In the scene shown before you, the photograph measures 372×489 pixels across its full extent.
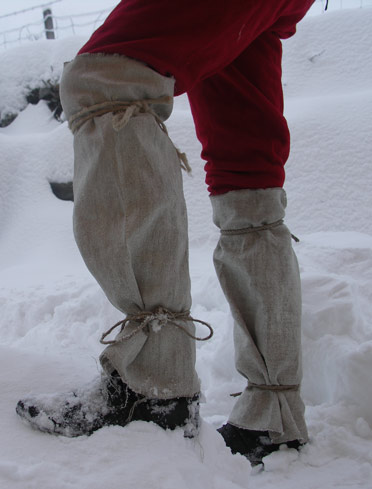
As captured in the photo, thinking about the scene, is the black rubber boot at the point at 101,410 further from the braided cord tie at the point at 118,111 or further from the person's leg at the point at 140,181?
the braided cord tie at the point at 118,111

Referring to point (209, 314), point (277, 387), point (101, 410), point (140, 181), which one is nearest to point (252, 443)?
point (277, 387)

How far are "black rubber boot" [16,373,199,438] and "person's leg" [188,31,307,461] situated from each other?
0.78 ft

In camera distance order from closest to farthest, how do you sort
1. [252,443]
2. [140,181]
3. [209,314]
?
1. [140,181]
2. [252,443]
3. [209,314]

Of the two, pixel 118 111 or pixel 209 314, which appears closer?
pixel 118 111

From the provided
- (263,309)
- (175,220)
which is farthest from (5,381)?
(263,309)

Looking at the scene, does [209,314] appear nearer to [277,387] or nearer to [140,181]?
[277,387]

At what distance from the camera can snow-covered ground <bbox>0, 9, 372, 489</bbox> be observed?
0.52 metres

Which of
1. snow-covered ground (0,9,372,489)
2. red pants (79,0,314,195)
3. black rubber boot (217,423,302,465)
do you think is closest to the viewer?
snow-covered ground (0,9,372,489)

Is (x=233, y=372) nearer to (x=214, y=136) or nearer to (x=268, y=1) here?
(x=214, y=136)

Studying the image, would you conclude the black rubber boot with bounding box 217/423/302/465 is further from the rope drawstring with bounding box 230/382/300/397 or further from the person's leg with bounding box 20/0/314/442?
the person's leg with bounding box 20/0/314/442

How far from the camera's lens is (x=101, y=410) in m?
0.58

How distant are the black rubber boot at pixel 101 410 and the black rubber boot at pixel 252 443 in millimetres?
220

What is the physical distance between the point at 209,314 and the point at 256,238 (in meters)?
0.81

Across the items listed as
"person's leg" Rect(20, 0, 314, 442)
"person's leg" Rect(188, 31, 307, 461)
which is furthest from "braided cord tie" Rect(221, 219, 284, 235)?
"person's leg" Rect(20, 0, 314, 442)
